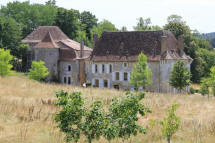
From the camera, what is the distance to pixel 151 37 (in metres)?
45.6

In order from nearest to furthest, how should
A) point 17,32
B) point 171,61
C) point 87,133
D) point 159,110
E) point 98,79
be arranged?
point 87,133, point 159,110, point 171,61, point 98,79, point 17,32

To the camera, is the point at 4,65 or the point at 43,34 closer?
the point at 4,65

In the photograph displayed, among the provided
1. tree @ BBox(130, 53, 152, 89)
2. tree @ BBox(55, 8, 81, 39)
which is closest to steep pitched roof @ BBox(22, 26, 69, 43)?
tree @ BBox(55, 8, 81, 39)

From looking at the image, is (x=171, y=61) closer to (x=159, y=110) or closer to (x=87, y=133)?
(x=159, y=110)

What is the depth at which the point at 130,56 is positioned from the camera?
45094 millimetres

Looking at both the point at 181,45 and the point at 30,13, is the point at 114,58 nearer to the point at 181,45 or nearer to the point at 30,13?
the point at 181,45

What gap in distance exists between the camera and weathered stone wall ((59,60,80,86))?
51156 mm

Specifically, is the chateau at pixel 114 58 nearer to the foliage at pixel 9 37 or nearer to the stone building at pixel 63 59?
the stone building at pixel 63 59

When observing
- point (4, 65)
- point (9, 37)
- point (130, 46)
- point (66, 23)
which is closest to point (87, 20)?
point (66, 23)

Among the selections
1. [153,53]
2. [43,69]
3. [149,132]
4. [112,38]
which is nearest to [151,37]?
[153,53]

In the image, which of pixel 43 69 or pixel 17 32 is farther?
pixel 17 32

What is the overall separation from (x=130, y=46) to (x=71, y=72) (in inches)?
447

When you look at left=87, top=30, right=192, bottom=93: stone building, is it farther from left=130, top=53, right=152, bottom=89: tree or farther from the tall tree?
the tall tree

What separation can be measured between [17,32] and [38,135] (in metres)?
54.3
